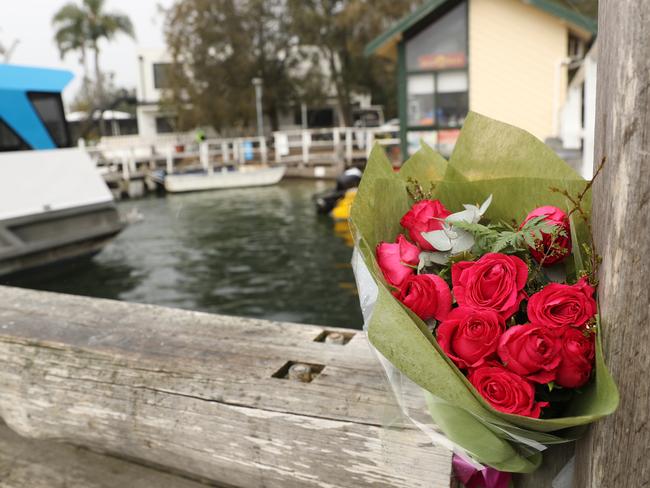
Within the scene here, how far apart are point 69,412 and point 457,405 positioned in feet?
4.12

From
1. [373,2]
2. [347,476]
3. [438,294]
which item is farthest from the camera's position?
A: [373,2]

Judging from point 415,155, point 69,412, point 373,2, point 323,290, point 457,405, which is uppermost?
point 373,2

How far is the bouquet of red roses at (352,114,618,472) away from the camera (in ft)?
3.25

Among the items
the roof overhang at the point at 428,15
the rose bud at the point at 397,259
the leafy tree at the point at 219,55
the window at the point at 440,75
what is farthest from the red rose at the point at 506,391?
the leafy tree at the point at 219,55

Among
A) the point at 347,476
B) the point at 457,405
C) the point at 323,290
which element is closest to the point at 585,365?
the point at 457,405

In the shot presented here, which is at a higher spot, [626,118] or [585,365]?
[626,118]

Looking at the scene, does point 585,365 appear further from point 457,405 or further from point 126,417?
point 126,417

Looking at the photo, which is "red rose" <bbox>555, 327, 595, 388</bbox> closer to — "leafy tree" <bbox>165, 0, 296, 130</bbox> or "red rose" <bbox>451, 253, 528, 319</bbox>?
"red rose" <bbox>451, 253, 528, 319</bbox>

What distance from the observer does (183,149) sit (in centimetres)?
3325

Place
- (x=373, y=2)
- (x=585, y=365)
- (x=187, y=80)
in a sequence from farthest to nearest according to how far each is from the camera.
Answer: (x=187, y=80) → (x=373, y=2) → (x=585, y=365)

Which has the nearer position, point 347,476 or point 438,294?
point 438,294

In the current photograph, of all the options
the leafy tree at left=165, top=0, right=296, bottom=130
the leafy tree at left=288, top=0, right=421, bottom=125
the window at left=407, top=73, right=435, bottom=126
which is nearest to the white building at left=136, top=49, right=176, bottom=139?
the leafy tree at left=165, top=0, right=296, bottom=130

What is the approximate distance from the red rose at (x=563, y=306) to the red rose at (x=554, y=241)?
93 mm

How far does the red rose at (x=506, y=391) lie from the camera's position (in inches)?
38.5
